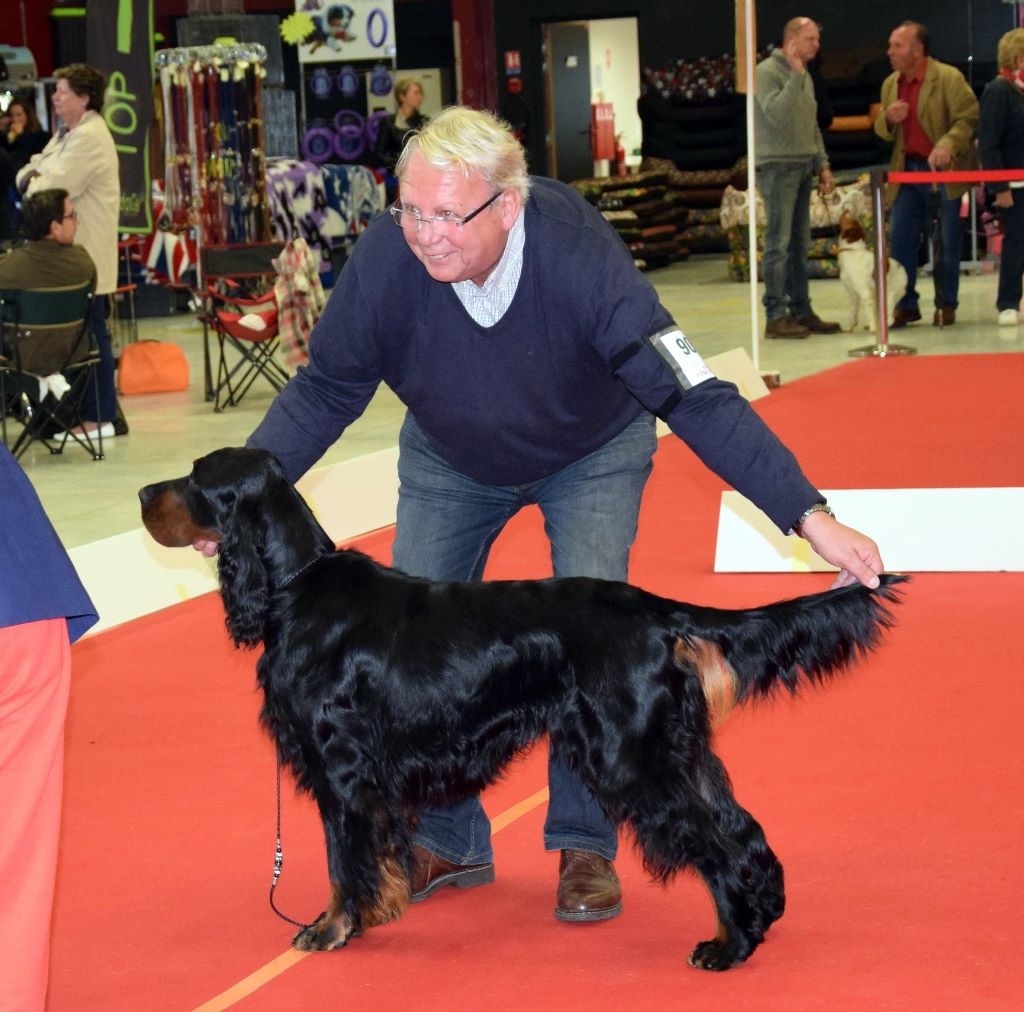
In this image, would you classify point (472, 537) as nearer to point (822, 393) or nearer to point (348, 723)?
point (348, 723)

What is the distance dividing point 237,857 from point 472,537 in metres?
0.79

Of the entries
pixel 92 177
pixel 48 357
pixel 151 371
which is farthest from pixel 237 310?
pixel 48 357

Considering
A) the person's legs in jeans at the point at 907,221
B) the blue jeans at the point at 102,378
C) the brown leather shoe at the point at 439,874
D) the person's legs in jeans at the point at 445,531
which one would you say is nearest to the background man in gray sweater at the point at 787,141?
the person's legs in jeans at the point at 907,221

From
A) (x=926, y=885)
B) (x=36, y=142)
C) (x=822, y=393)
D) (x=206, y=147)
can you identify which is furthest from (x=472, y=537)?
(x=36, y=142)

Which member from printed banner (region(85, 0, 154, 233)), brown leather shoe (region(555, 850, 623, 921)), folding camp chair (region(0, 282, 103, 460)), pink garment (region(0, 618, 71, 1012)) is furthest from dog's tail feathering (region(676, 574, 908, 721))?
printed banner (region(85, 0, 154, 233))

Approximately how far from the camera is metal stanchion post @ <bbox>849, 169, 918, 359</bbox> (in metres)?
9.27

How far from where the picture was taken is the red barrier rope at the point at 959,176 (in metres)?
9.50

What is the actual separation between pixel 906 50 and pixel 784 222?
1.38m

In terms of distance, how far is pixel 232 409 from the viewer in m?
8.68

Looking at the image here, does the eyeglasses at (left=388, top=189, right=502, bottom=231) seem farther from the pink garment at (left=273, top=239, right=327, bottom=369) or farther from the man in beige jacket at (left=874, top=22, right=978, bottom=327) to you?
the man in beige jacket at (left=874, top=22, right=978, bottom=327)

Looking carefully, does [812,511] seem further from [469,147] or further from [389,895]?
[389,895]

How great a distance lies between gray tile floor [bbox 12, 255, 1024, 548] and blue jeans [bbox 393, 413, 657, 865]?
3.14 m

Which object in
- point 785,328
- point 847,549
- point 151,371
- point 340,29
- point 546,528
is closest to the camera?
point 847,549

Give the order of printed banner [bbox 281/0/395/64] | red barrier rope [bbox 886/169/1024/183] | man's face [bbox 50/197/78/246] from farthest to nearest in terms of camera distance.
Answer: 1. printed banner [bbox 281/0/395/64]
2. red barrier rope [bbox 886/169/1024/183]
3. man's face [bbox 50/197/78/246]
